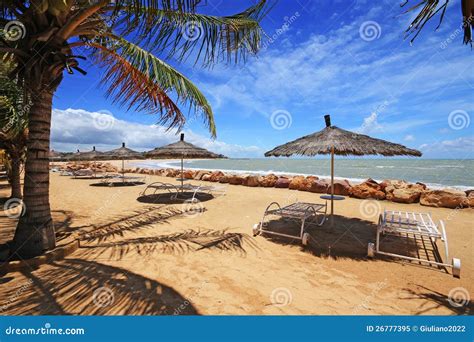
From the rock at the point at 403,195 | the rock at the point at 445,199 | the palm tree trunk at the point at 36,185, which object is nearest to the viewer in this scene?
the palm tree trunk at the point at 36,185

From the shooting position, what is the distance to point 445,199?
755 centimetres

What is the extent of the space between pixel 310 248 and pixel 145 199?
671 centimetres

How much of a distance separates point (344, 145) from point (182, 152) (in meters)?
6.48

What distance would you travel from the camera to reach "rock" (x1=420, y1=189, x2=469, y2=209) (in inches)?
287

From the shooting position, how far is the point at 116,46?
4496 mm

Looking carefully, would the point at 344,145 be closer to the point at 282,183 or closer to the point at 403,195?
the point at 403,195

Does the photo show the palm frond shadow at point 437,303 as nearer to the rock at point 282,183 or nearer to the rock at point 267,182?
the rock at point 282,183

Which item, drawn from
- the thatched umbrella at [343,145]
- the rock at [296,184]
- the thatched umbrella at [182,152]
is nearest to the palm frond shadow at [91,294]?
the thatched umbrella at [343,145]

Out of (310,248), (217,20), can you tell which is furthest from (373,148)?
(217,20)

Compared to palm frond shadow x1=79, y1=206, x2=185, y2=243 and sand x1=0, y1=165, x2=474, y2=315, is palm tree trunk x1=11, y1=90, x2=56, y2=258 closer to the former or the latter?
sand x1=0, y1=165, x2=474, y2=315

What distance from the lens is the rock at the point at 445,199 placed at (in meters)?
7.29

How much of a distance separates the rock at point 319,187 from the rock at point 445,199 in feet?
11.2

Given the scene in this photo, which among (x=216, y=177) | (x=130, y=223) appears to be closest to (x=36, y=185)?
(x=130, y=223)
